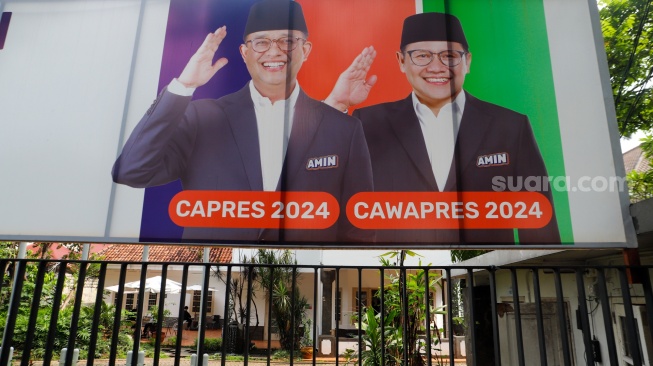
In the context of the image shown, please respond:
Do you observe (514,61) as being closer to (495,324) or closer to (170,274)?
(495,324)

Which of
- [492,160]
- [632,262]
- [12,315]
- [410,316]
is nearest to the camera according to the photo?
[12,315]

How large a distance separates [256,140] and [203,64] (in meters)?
0.82

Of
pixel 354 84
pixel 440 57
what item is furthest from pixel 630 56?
pixel 354 84

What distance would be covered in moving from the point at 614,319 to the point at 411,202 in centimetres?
330

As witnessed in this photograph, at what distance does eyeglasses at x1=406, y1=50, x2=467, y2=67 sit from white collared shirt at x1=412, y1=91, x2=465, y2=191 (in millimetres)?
287

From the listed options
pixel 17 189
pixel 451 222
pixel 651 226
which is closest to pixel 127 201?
pixel 17 189

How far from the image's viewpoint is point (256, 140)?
3.43m

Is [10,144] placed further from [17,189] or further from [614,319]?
[614,319]

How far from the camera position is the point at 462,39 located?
11.9ft

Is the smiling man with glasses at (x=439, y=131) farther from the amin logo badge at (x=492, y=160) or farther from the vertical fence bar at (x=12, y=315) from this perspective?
the vertical fence bar at (x=12, y=315)

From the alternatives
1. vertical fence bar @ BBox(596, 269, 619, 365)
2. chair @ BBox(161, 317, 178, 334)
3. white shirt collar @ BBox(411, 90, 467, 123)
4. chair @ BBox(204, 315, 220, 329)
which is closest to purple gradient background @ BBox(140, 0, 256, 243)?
white shirt collar @ BBox(411, 90, 467, 123)

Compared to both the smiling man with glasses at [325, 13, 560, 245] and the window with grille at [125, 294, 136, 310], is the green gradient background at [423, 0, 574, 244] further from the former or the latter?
the window with grille at [125, 294, 136, 310]

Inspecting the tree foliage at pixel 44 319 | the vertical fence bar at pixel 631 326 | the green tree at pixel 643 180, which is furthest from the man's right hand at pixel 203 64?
the tree foliage at pixel 44 319

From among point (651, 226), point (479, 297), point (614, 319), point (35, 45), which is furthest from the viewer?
point (479, 297)
